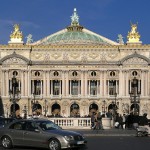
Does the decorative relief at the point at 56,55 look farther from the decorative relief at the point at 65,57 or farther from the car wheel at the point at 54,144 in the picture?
the car wheel at the point at 54,144

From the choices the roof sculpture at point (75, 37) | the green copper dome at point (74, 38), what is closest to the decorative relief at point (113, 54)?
the roof sculpture at point (75, 37)

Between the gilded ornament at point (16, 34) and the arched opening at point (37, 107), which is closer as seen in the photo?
the arched opening at point (37, 107)

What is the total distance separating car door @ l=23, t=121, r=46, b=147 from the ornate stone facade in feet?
243

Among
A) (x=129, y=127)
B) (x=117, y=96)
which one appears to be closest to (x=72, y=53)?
(x=117, y=96)

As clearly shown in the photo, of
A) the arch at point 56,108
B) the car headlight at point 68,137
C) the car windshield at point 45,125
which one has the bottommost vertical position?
the arch at point 56,108

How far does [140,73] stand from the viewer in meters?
101

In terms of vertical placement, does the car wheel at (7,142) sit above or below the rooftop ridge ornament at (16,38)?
below

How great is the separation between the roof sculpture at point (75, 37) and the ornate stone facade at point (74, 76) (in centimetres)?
960

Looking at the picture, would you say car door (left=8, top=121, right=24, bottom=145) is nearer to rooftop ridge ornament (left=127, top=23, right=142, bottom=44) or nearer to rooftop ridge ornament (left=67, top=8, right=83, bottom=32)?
rooftop ridge ornament (left=127, top=23, right=142, bottom=44)

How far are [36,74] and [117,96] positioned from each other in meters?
16.9

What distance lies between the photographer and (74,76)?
337 feet

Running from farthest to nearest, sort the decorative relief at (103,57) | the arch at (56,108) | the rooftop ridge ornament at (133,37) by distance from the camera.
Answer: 1. the rooftop ridge ornament at (133,37)
2. the arch at (56,108)
3. the decorative relief at (103,57)

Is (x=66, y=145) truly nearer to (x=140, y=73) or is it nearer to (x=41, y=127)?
(x=41, y=127)

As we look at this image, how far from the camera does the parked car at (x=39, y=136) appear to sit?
83.8 feet
